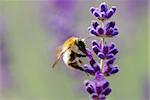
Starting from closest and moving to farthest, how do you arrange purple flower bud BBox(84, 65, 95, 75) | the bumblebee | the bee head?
purple flower bud BBox(84, 65, 95, 75) < the bee head < the bumblebee

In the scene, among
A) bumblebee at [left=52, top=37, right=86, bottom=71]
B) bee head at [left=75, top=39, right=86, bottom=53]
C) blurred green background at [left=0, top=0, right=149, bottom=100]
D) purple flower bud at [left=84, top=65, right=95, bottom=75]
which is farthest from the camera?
blurred green background at [left=0, top=0, right=149, bottom=100]

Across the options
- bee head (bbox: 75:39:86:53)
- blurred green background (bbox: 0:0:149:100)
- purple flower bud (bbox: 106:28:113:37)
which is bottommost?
blurred green background (bbox: 0:0:149:100)

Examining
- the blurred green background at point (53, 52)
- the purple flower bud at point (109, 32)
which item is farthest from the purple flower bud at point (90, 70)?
the blurred green background at point (53, 52)

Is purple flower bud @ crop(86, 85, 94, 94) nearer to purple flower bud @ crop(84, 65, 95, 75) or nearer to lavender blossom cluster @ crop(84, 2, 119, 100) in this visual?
lavender blossom cluster @ crop(84, 2, 119, 100)

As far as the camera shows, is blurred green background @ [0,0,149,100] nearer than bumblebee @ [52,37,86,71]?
No

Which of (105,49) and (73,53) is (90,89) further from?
(73,53)

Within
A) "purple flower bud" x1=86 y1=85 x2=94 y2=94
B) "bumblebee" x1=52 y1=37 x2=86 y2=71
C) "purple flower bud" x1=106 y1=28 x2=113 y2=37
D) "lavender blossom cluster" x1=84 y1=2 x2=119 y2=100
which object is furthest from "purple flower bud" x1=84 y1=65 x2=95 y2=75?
"bumblebee" x1=52 y1=37 x2=86 y2=71

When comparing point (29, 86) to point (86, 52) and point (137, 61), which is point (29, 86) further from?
point (86, 52)

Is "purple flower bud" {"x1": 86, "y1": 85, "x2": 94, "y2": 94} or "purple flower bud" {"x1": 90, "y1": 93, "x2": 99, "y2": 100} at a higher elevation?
"purple flower bud" {"x1": 86, "y1": 85, "x2": 94, "y2": 94}

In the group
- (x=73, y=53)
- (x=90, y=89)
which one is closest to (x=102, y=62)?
(x=90, y=89)

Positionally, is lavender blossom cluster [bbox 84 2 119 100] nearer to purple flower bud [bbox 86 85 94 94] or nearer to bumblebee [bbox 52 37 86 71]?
purple flower bud [bbox 86 85 94 94]
